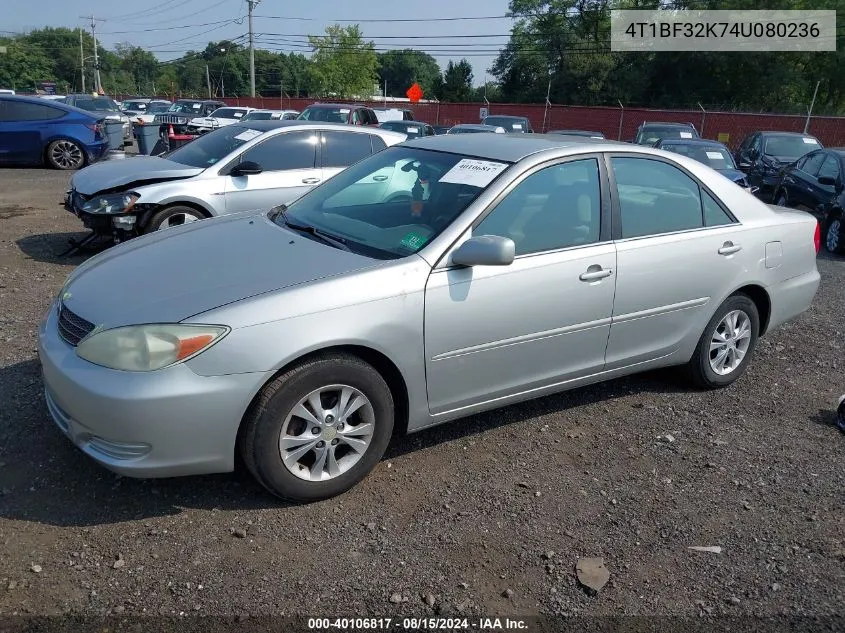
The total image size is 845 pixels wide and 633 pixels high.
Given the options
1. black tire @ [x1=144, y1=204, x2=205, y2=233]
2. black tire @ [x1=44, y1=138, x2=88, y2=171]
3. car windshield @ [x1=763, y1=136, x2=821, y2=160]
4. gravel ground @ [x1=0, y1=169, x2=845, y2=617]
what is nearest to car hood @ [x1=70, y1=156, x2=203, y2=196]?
black tire @ [x1=144, y1=204, x2=205, y2=233]

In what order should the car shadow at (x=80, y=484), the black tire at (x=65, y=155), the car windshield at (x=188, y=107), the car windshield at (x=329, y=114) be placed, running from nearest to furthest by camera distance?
the car shadow at (x=80, y=484), the black tire at (x=65, y=155), the car windshield at (x=329, y=114), the car windshield at (x=188, y=107)

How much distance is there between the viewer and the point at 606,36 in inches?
2437

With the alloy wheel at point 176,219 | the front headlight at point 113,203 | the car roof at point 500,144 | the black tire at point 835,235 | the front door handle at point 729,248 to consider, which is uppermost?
the car roof at point 500,144

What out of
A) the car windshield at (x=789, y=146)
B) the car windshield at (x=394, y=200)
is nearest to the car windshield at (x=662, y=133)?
the car windshield at (x=789, y=146)

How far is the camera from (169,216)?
23.5 ft

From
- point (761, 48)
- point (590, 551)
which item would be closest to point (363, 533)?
point (590, 551)

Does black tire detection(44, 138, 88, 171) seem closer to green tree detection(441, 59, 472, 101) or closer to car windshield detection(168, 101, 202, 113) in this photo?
car windshield detection(168, 101, 202, 113)

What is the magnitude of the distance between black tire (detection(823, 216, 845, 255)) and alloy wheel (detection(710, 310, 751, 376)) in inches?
246

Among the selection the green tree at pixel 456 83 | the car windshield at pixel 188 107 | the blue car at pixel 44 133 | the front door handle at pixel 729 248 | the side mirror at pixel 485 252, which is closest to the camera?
the side mirror at pixel 485 252

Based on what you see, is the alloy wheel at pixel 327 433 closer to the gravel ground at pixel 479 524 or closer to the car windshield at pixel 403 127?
the gravel ground at pixel 479 524

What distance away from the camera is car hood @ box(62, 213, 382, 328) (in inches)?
120

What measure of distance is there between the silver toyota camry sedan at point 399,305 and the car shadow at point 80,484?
312 millimetres

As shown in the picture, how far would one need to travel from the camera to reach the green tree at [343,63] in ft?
218

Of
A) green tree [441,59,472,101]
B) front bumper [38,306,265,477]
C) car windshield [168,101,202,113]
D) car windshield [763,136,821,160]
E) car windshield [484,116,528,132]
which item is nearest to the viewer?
front bumper [38,306,265,477]
